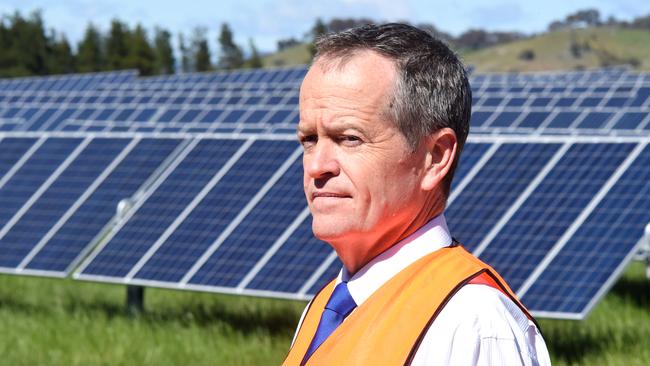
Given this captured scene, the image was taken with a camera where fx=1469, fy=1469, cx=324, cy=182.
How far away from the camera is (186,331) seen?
10.5 meters

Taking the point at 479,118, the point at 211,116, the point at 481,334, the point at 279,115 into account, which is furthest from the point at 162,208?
the point at 211,116

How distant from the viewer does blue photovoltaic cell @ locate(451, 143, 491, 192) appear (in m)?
10.6

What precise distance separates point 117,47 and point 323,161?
87.8 metres

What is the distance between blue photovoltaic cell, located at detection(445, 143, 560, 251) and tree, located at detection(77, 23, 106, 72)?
78737mm

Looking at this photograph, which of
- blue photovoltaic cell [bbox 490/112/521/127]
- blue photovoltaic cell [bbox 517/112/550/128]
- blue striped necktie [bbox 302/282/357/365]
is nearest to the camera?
blue striped necktie [bbox 302/282/357/365]

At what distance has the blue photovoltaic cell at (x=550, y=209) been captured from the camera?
31.0 ft

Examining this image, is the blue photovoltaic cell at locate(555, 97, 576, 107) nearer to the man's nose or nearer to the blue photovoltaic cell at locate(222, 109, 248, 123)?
the blue photovoltaic cell at locate(222, 109, 248, 123)

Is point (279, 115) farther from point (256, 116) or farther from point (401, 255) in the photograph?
point (401, 255)

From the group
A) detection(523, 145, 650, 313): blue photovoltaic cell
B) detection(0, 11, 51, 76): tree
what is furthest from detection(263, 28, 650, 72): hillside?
detection(523, 145, 650, 313): blue photovoltaic cell

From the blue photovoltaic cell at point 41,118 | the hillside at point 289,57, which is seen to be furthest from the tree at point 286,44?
the blue photovoltaic cell at point 41,118

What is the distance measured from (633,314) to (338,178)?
9.37m

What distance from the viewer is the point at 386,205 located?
2945mm

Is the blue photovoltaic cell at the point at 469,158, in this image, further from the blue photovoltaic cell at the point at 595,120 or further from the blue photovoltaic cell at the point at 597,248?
the blue photovoltaic cell at the point at 595,120

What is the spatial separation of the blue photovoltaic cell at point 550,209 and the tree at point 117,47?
78.0 metres
